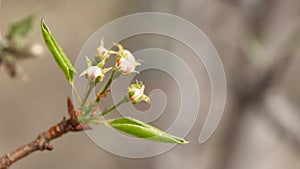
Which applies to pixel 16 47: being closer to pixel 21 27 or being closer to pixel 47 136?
pixel 21 27

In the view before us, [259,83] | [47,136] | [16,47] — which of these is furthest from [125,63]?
[259,83]

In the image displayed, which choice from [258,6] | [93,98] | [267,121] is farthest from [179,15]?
[93,98]

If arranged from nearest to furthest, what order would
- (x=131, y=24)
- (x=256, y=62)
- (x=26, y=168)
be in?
1. (x=256, y=62)
2. (x=131, y=24)
3. (x=26, y=168)

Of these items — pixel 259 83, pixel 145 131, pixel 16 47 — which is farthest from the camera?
pixel 259 83

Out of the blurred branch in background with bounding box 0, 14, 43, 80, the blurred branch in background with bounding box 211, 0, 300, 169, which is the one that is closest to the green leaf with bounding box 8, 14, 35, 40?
the blurred branch in background with bounding box 0, 14, 43, 80

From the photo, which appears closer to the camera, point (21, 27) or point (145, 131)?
point (145, 131)

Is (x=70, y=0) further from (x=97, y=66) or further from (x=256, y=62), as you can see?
(x=97, y=66)
